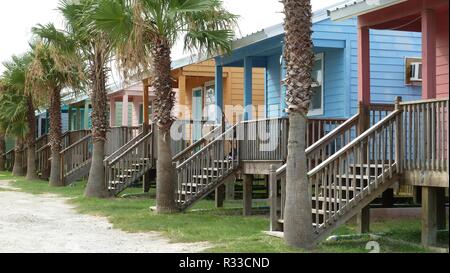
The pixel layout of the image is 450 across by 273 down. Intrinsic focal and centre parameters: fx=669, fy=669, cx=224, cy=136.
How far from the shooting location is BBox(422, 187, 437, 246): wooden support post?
991 centimetres

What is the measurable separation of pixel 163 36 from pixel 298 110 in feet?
18.8

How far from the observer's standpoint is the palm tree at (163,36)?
13992 mm

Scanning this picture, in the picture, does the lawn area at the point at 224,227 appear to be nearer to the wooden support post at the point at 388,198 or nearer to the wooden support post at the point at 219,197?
the wooden support post at the point at 219,197

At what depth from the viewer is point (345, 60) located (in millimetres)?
15578

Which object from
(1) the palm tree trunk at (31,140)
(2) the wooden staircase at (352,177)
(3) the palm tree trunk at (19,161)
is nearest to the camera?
(2) the wooden staircase at (352,177)

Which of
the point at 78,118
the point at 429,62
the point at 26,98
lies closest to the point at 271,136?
the point at 429,62

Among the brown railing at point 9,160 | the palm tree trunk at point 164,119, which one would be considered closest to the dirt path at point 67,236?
the palm tree trunk at point 164,119

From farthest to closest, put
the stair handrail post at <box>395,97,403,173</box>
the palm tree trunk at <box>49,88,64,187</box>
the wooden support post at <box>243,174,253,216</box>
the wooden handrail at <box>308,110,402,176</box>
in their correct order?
the palm tree trunk at <box>49,88,64,187</box> < the wooden support post at <box>243,174,253,216</box> < the stair handrail post at <box>395,97,403,173</box> < the wooden handrail at <box>308,110,402,176</box>

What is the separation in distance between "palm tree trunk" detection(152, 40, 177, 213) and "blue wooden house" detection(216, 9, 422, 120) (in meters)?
2.62

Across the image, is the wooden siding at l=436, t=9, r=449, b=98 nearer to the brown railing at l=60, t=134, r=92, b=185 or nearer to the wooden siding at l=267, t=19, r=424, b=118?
the wooden siding at l=267, t=19, r=424, b=118

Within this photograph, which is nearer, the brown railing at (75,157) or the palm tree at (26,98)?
the brown railing at (75,157)

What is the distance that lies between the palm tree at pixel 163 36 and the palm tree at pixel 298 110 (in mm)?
4903

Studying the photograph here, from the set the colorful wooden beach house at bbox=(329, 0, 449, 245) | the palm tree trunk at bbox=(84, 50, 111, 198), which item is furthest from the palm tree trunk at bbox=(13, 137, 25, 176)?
the colorful wooden beach house at bbox=(329, 0, 449, 245)
